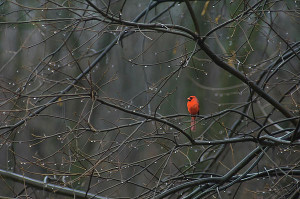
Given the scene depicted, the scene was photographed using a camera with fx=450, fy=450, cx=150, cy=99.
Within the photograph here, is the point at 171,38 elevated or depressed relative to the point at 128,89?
elevated

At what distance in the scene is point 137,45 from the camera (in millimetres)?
8500

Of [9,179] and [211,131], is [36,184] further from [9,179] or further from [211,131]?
[211,131]

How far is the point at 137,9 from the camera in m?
6.97

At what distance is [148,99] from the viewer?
4.92 metres

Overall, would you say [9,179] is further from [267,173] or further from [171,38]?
[171,38]

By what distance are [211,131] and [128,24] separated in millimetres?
2694

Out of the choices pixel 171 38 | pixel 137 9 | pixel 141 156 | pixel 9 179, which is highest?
pixel 137 9

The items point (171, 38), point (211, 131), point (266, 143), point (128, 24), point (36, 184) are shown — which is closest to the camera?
point (128, 24)

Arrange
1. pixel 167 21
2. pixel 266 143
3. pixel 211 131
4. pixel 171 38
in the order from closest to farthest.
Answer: pixel 266 143
pixel 211 131
pixel 167 21
pixel 171 38

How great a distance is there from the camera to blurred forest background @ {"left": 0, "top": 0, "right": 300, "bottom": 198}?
367cm

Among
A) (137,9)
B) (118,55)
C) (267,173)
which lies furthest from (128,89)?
(267,173)

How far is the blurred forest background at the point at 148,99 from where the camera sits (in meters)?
3.67

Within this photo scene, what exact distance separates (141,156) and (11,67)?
2.72 metres

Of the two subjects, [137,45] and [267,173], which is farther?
[137,45]
